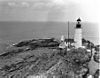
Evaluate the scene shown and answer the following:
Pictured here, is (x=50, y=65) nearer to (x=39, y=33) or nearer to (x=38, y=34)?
(x=38, y=34)

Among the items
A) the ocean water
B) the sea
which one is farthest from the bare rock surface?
the ocean water

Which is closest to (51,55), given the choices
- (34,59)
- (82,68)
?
(34,59)

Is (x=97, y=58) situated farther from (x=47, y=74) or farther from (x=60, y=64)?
(x=47, y=74)

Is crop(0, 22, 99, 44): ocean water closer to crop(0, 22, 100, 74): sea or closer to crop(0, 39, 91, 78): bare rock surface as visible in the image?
crop(0, 22, 100, 74): sea

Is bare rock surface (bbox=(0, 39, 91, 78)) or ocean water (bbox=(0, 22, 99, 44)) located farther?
ocean water (bbox=(0, 22, 99, 44))

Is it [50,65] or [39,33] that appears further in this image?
[39,33]

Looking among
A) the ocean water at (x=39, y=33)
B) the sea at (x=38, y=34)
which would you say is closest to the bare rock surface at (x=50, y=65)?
the sea at (x=38, y=34)

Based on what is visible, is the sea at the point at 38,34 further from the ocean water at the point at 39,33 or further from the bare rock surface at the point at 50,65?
the bare rock surface at the point at 50,65

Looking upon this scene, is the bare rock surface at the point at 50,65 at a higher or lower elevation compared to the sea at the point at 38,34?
higher

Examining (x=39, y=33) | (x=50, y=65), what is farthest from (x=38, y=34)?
(x=50, y=65)

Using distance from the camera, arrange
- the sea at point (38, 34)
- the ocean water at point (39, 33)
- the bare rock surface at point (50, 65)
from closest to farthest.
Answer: the bare rock surface at point (50, 65), the sea at point (38, 34), the ocean water at point (39, 33)

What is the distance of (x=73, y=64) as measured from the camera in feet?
18.4

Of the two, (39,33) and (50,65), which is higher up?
(50,65)

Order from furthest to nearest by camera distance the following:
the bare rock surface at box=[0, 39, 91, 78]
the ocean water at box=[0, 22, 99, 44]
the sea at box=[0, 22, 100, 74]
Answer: the ocean water at box=[0, 22, 99, 44] → the sea at box=[0, 22, 100, 74] → the bare rock surface at box=[0, 39, 91, 78]
